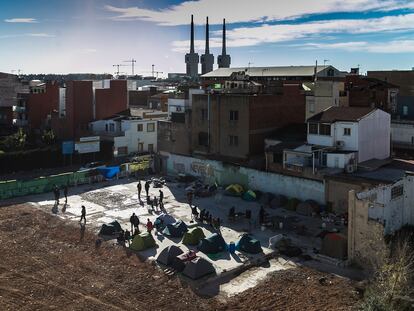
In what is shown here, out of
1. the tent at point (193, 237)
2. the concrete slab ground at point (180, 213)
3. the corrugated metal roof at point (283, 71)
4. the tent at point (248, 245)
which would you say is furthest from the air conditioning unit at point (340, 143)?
the corrugated metal roof at point (283, 71)

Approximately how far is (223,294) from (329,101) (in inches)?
1425

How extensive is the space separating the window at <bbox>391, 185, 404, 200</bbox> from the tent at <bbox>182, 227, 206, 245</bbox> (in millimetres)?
12977

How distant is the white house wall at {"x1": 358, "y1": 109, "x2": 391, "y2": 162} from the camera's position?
43562 millimetres

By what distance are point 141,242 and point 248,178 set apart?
17.3m

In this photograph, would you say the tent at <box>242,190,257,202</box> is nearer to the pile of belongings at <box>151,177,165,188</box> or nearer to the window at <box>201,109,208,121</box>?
the pile of belongings at <box>151,177,165,188</box>

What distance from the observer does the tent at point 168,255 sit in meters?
30.3

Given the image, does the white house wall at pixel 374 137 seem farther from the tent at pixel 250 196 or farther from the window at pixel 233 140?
the window at pixel 233 140

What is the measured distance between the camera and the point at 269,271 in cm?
2977

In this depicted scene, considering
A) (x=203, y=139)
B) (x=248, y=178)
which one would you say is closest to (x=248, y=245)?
(x=248, y=178)

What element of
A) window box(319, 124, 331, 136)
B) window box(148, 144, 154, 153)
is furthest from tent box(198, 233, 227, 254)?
window box(148, 144, 154, 153)

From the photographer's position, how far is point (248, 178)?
47906 millimetres

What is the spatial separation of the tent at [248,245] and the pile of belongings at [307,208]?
921 centimetres

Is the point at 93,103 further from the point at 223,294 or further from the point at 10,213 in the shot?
the point at 223,294

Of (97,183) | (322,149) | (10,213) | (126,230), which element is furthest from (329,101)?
(10,213)
